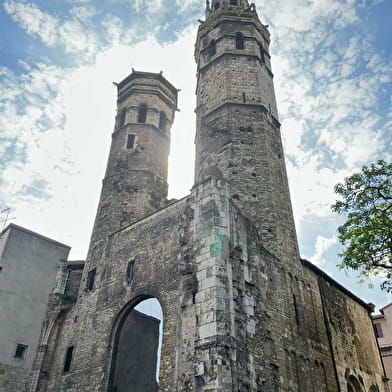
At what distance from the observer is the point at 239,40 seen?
62.8 ft

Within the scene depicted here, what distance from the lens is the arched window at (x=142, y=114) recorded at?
70.3 ft

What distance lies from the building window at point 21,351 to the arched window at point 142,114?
12.0 metres

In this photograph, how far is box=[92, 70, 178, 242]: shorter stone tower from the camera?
17875 mm

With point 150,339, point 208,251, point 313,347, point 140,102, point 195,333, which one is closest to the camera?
point 195,333

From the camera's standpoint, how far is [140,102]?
21.9 meters

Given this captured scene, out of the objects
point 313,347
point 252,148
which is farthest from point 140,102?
point 313,347

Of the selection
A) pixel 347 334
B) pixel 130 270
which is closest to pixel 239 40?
pixel 130 270

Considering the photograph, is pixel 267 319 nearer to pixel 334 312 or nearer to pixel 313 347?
pixel 313 347

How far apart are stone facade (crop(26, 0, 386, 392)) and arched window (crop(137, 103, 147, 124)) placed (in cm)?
60

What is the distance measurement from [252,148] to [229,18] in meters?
8.11

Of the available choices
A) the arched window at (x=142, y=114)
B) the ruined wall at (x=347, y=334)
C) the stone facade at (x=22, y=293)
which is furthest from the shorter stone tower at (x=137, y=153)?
the ruined wall at (x=347, y=334)

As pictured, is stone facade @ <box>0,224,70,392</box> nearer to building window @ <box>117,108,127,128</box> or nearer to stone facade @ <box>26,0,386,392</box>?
stone facade @ <box>26,0,386,392</box>

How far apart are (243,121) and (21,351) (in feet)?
39.5

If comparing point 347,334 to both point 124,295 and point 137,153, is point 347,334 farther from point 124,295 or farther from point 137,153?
point 137,153
